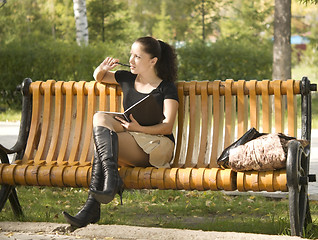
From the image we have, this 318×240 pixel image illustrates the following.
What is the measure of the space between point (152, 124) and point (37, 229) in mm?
1072

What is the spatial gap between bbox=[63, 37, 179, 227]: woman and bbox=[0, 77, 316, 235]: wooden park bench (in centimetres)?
16

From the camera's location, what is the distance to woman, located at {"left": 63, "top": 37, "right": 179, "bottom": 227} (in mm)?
4402

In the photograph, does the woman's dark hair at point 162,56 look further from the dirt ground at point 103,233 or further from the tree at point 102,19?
the tree at point 102,19

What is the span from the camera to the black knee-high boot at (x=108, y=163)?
4.29 metres

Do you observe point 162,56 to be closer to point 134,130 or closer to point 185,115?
point 185,115

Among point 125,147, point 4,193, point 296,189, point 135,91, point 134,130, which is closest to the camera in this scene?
point 296,189

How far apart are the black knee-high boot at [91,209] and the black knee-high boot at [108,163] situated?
0.18ft

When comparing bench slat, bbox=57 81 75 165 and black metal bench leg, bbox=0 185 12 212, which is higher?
bench slat, bbox=57 81 75 165

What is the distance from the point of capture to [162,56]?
17.0 ft

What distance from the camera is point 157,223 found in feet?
17.2

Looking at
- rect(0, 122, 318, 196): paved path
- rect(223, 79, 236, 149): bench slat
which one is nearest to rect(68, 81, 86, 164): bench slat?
rect(223, 79, 236, 149): bench slat

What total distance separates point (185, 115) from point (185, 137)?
164 millimetres

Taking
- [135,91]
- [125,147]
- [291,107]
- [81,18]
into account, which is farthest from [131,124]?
[81,18]

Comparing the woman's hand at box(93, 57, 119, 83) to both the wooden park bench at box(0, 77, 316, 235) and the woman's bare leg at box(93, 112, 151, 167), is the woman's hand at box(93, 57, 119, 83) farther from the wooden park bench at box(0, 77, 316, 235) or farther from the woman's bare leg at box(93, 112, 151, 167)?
the woman's bare leg at box(93, 112, 151, 167)
